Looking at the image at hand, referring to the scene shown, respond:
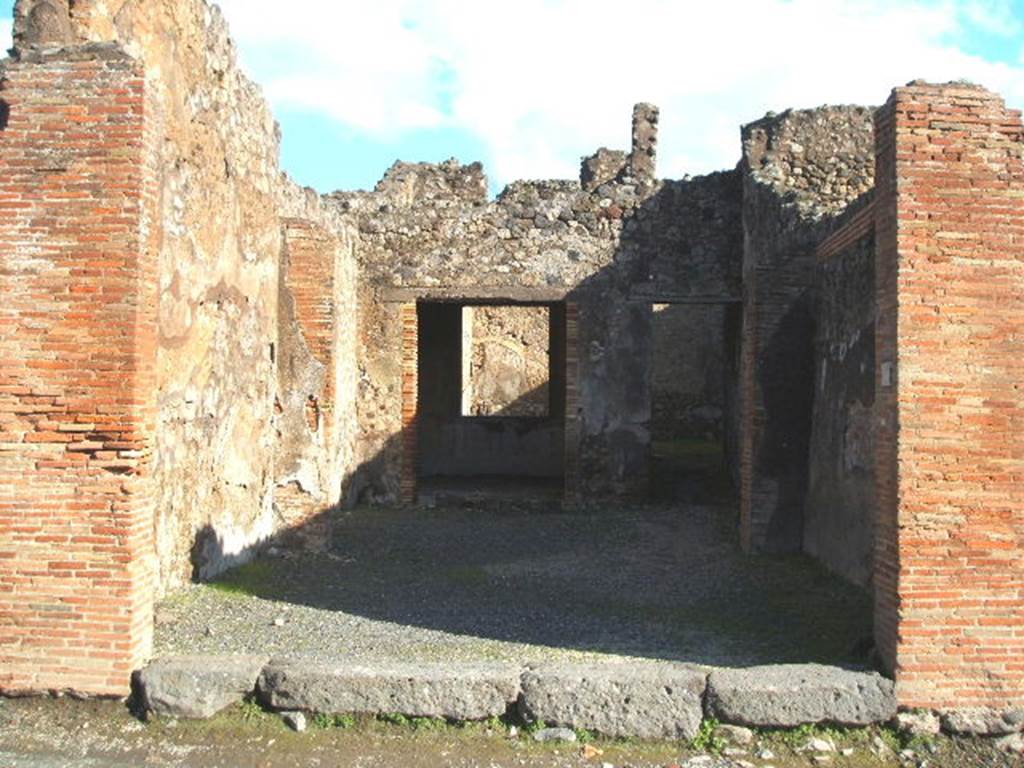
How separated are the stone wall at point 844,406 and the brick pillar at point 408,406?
5125mm

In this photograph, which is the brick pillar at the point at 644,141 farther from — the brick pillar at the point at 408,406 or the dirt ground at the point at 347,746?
the dirt ground at the point at 347,746

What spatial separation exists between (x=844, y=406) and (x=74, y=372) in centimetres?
555

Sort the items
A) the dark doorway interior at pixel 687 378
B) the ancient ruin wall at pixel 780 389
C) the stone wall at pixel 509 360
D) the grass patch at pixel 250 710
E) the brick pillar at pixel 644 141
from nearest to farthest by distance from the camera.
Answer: the grass patch at pixel 250 710, the ancient ruin wall at pixel 780 389, the brick pillar at pixel 644 141, the stone wall at pixel 509 360, the dark doorway interior at pixel 687 378

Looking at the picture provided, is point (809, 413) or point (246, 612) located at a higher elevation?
point (809, 413)

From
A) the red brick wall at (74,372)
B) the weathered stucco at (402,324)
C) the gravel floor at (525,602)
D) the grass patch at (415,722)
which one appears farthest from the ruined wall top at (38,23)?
the grass patch at (415,722)

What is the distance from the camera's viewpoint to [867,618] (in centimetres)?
609

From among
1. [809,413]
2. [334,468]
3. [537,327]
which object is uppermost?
[537,327]

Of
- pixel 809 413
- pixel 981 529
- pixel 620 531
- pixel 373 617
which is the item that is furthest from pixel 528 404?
pixel 981 529

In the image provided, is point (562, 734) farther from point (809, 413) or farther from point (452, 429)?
point (452, 429)

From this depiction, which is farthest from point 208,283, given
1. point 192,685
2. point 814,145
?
point 814,145

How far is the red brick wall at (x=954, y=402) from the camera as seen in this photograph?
461 centimetres

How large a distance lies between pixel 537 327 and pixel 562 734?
15.1 meters

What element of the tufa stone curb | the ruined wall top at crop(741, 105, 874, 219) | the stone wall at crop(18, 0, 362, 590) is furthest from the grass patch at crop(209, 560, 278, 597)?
the ruined wall top at crop(741, 105, 874, 219)

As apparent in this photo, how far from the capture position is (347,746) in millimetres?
4430
